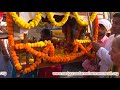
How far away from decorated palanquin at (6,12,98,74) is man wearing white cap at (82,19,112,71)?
0.18 feet

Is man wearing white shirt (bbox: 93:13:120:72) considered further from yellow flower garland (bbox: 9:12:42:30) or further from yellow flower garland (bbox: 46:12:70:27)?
yellow flower garland (bbox: 9:12:42:30)

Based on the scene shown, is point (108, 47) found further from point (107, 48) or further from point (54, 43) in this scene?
point (54, 43)

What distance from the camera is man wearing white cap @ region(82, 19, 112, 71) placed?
8.45 ft

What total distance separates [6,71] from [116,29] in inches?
48.2

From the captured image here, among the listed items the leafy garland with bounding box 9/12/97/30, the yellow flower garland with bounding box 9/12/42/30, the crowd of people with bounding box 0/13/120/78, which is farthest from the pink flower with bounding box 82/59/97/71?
the yellow flower garland with bounding box 9/12/42/30

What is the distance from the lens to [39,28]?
2506mm

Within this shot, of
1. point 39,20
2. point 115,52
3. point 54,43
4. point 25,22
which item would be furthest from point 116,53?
point 25,22

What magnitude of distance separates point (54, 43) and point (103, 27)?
0.56m

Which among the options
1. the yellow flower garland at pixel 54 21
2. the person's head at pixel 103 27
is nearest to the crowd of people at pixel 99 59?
the person's head at pixel 103 27

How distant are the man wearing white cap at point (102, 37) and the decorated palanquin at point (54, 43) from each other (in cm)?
5

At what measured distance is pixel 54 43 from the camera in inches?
101
